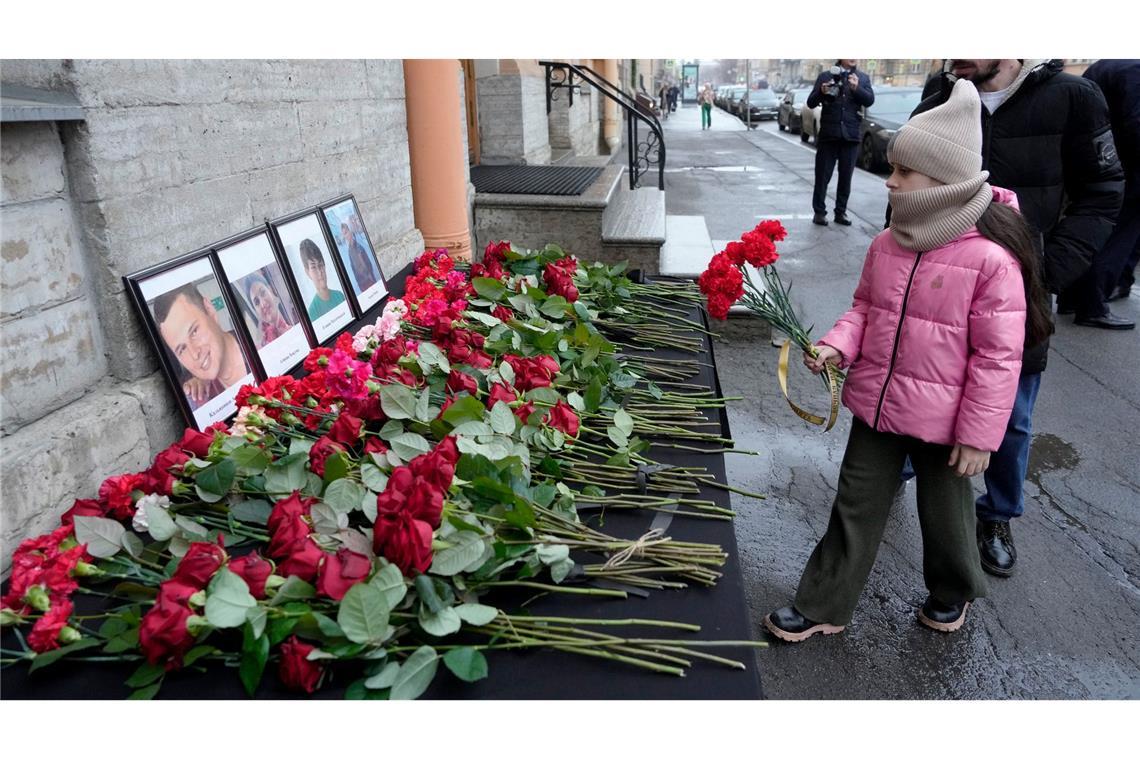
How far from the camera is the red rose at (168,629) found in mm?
1227

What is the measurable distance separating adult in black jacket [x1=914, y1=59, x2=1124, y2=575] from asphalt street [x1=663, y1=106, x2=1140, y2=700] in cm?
62

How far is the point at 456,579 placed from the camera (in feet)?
4.56

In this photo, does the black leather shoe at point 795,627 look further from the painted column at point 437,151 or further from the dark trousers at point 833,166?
the dark trousers at point 833,166

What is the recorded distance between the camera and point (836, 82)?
845 centimetres

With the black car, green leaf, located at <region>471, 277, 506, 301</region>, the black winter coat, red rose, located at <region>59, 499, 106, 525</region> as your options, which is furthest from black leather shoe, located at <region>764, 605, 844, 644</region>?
the black car

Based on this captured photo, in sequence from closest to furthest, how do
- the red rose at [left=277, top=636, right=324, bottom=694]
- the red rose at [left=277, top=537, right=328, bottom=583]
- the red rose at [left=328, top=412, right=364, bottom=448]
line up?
the red rose at [left=277, top=636, right=324, bottom=694] → the red rose at [left=277, top=537, right=328, bottom=583] → the red rose at [left=328, top=412, right=364, bottom=448]

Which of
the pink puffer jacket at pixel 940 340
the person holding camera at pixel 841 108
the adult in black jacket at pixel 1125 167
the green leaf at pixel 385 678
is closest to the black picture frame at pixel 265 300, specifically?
the green leaf at pixel 385 678

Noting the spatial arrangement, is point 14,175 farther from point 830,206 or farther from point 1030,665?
point 830,206

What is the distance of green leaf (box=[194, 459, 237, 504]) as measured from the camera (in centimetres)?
166

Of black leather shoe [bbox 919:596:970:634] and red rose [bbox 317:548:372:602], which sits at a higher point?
red rose [bbox 317:548:372:602]

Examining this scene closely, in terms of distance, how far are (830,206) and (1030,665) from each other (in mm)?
9461

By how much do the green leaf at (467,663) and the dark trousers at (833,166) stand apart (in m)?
8.29

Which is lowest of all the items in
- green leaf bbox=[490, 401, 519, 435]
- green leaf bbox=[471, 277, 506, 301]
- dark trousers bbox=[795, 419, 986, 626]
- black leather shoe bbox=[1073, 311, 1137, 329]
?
black leather shoe bbox=[1073, 311, 1137, 329]

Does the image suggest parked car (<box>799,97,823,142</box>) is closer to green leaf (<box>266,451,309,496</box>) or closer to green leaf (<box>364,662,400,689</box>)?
green leaf (<box>266,451,309,496</box>)
